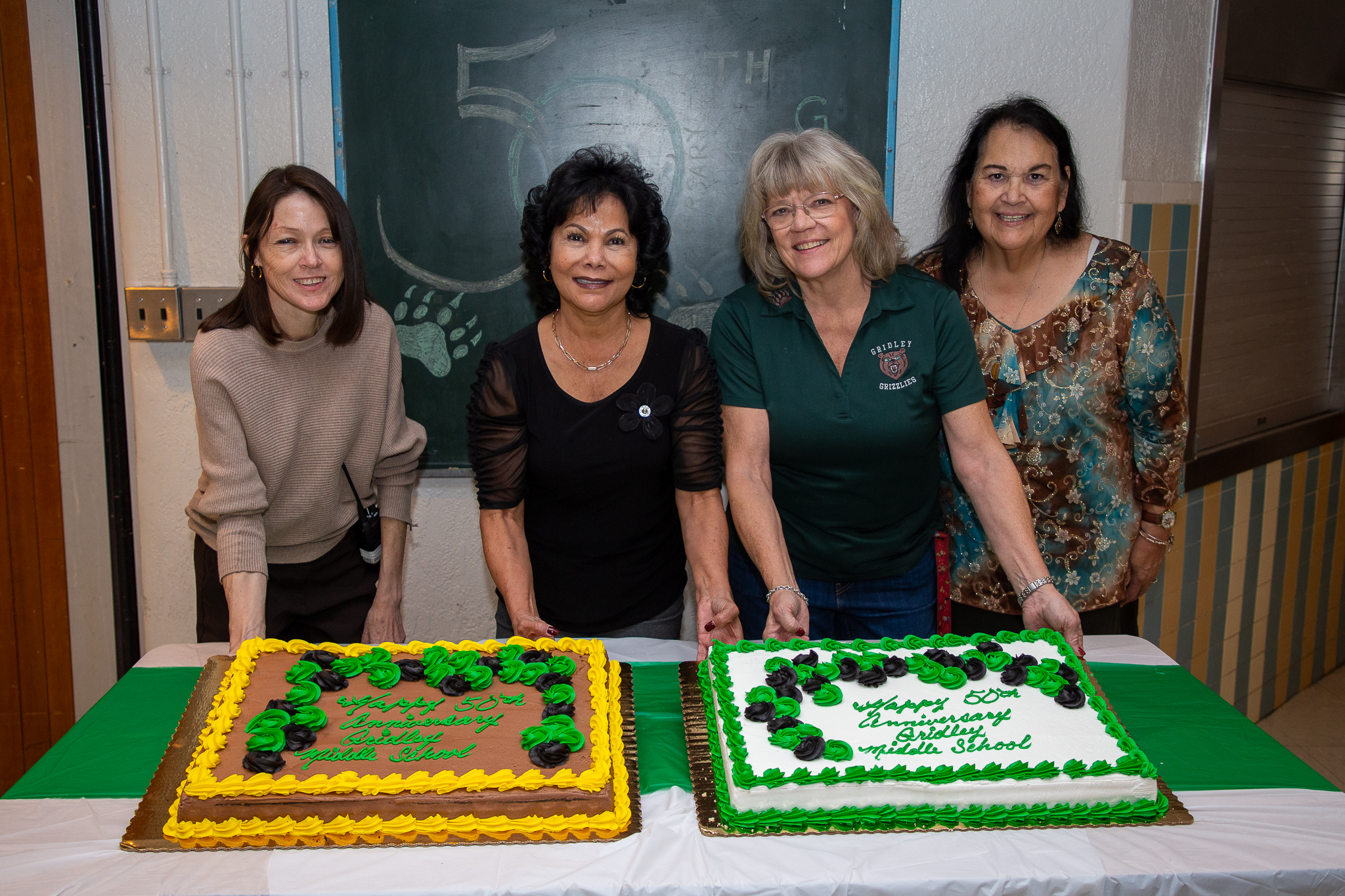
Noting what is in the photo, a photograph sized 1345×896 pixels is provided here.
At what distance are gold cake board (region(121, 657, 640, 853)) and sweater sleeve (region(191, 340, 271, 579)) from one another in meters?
0.22

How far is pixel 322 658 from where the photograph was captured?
169 cm

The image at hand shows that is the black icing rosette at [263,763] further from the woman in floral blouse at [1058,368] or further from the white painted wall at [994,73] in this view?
the white painted wall at [994,73]

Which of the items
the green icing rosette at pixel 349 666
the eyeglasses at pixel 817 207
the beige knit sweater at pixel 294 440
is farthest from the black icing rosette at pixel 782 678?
the beige knit sweater at pixel 294 440

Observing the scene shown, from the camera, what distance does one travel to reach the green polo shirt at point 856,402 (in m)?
2.07

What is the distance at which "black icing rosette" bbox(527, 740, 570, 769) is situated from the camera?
1421mm

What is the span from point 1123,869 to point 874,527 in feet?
3.10

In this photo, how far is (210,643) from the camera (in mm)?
2006

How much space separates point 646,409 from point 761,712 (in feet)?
2.55

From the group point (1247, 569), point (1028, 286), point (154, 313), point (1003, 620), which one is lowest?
point (1247, 569)

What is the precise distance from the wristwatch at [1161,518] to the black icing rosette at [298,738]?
201 cm

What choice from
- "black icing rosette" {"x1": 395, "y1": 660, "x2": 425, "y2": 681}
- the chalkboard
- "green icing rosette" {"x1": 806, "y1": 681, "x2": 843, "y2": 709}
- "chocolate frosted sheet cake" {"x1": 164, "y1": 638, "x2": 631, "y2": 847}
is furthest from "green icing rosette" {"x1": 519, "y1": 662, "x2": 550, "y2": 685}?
the chalkboard

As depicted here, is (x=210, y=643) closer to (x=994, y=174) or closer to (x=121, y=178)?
(x=121, y=178)

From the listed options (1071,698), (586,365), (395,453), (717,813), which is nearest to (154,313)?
(395,453)

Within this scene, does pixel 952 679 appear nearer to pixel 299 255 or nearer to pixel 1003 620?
pixel 1003 620
